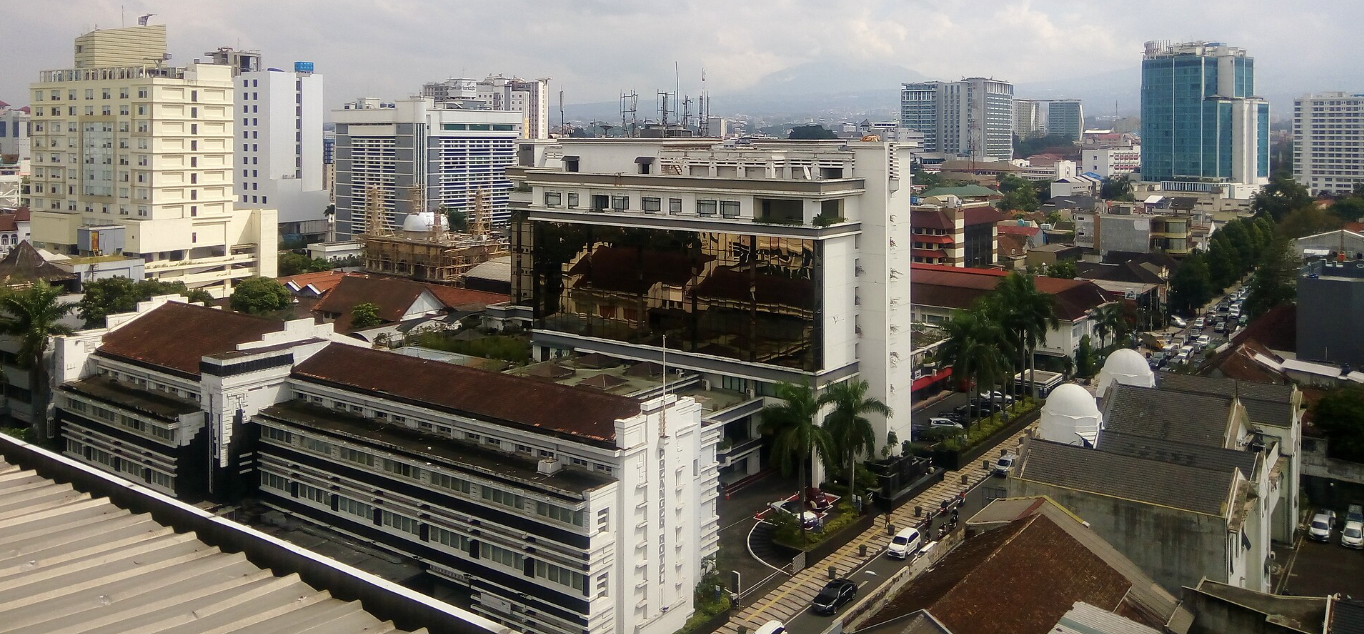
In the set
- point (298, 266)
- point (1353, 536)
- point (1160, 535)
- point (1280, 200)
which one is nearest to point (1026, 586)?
point (1160, 535)

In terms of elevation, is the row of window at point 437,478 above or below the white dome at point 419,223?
below

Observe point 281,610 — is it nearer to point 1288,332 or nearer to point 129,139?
point 1288,332

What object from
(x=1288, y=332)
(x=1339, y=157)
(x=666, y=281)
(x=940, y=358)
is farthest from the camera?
(x=1339, y=157)

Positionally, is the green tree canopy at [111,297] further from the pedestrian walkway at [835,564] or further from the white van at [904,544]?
the white van at [904,544]

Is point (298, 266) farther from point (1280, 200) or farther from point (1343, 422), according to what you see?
point (1280, 200)

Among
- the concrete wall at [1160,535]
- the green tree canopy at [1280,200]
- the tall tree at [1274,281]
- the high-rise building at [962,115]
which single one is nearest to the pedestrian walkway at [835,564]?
the concrete wall at [1160,535]

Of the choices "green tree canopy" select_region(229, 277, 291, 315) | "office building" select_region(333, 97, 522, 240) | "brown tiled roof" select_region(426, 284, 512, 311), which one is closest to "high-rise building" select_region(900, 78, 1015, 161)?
"office building" select_region(333, 97, 522, 240)

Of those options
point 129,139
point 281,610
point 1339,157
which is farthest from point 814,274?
point 1339,157
